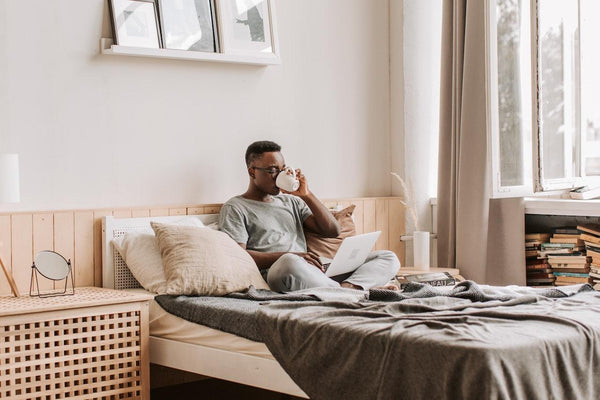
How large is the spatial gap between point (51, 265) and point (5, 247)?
8.2 inches

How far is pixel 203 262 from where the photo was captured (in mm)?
3219

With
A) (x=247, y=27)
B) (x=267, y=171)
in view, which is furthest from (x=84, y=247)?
(x=247, y=27)

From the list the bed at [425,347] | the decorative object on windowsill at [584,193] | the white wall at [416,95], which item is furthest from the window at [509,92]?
the bed at [425,347]

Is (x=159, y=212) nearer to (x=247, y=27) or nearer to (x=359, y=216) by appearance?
(x=247, y=27)

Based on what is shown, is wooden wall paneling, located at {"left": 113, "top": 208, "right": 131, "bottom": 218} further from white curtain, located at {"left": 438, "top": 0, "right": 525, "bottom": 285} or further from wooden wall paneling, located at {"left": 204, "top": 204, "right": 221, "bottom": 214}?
white curtain, located at {"left": 438, "top": 0, "right": 525, "bottom": 285}

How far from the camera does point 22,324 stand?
2.85 metres

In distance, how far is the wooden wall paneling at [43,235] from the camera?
3348 millimetres

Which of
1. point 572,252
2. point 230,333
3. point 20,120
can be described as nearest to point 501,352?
point 230,333

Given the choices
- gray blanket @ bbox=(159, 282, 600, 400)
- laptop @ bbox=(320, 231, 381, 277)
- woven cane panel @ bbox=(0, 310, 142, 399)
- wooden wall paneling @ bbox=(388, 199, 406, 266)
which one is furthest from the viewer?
wooden wall paneling @ bbox=(388, 199, 406, 266)

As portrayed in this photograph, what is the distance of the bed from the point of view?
2.07 metres

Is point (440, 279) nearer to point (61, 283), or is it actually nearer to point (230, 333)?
point (230, 333)

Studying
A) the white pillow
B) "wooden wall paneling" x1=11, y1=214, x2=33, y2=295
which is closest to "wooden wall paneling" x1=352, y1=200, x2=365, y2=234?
the white pillow

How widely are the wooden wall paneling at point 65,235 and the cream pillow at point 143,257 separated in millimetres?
182

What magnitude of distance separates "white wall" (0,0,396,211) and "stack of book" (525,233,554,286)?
0.95m
